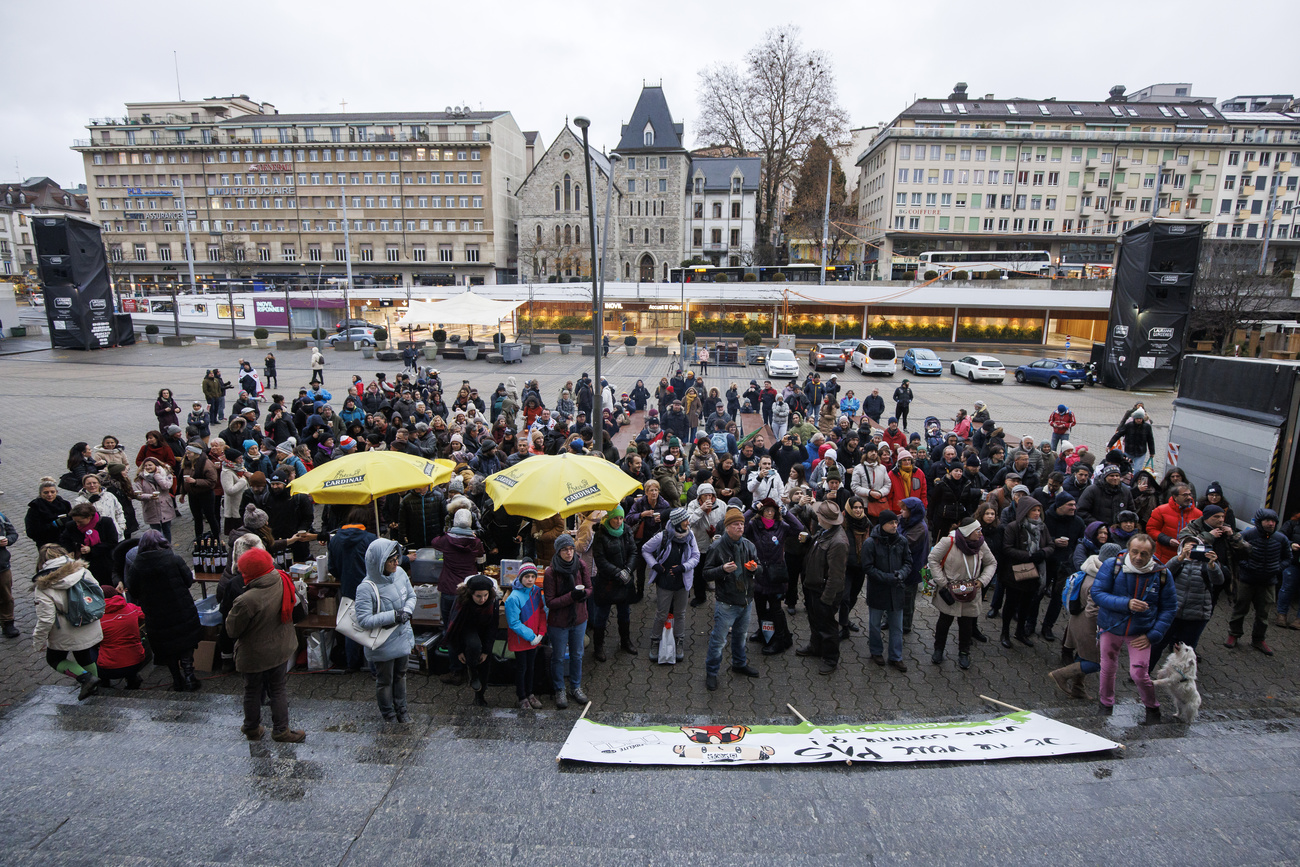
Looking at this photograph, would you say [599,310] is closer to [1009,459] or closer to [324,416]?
[324,416]

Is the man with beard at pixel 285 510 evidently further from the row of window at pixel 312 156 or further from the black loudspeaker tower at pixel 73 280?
the row of window at pixel 312 156

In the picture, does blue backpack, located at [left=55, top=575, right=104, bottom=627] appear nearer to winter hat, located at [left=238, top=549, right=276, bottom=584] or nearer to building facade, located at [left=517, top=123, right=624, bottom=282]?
winter hat, located at [left=238, top=549, right=276, bottom=584]

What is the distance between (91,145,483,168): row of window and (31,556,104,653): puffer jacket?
70793 millimetres

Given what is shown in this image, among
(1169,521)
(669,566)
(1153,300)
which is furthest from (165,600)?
(1153,300)

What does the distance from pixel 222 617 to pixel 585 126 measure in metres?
8.62

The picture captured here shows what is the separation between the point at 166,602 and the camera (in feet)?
17.1

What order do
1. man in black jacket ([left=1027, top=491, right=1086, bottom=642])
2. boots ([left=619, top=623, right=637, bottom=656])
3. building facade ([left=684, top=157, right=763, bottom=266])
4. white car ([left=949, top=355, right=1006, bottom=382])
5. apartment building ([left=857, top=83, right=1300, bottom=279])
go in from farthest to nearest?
building facade ([left=684, top=157, right=763, bottom=266]) → apartment building ([left=857, top=83, right=1300, bottom=279]) → white car ([left=949, top=355, right=1006, bottom=382]) → man in black jacket ([left=1027, top=491, right=1086, bottom=642]) → boots ([left=619, top=623, right=637, bottom=656])

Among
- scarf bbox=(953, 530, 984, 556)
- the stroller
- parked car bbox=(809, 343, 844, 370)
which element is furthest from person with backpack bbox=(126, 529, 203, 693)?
parked car bbox=(809, 343, 844, 370)

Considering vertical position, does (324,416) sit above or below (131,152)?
below

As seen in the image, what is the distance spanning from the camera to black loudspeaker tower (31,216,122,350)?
2931 centimetres

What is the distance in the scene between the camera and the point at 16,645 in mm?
6145

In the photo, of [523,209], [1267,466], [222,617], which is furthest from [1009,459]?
[523,209]

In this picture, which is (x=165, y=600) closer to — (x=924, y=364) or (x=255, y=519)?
(x=255, y=519)

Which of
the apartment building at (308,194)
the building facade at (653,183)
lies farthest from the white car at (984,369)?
the apartment building at (308,194)
